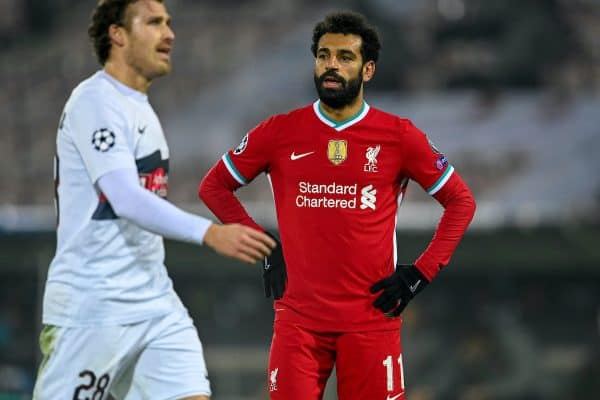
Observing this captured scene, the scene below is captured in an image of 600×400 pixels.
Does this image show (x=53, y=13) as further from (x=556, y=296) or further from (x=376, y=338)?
(x=376, y=338)

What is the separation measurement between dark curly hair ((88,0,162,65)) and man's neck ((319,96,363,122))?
2.76ft

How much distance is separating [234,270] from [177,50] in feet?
15.2

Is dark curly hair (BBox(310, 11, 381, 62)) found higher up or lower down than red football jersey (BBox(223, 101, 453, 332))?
higher up

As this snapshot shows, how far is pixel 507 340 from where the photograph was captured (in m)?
12.3

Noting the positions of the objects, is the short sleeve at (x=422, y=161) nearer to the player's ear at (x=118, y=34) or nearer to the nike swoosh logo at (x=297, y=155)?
the nike swoosh logo at (x=297, y=155)

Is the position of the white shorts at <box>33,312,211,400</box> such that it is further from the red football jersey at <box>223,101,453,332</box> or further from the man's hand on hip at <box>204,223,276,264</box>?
the man's hand on hip at <box>204,223,276,264</box>

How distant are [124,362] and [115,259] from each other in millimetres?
404

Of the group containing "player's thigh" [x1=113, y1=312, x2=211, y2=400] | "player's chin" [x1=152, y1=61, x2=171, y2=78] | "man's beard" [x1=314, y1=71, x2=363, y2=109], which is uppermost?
"player's chin" [x1=152, y1=61, x2=171, y2=78]

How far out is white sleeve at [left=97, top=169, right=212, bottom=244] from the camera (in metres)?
4.11

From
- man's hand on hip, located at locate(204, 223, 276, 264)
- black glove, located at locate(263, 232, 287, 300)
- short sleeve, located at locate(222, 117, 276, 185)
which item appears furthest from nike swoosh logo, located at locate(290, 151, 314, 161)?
man's hand on hip, located at locate(204, 223, 276, 264)

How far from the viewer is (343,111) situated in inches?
194

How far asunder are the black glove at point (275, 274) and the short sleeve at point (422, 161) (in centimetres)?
66

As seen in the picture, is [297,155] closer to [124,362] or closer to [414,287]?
[414,287]

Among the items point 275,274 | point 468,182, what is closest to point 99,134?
point 275,274
